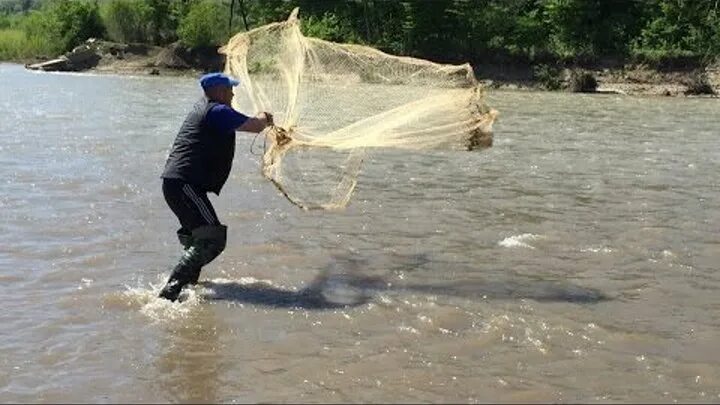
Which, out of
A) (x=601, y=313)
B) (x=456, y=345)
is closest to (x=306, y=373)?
(x=456, y=345)

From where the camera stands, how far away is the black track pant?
6.60 m

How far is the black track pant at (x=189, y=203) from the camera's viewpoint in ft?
21.7

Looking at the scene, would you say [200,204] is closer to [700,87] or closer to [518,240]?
[518,240]

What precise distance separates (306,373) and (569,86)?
129 ft

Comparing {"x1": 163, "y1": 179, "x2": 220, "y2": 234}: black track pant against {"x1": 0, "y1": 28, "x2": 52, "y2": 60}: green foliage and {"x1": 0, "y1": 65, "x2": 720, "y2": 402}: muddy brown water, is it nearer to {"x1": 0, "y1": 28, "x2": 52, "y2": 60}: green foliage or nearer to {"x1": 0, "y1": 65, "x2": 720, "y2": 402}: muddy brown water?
{"x1": 0, "y1": 65, "x2": 720, "y2": 402}: muddy brown water

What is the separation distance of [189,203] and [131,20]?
63.6 m

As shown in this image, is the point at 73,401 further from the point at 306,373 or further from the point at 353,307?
the point at 353,307

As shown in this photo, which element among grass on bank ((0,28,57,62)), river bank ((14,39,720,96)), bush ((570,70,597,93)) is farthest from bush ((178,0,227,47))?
bush ((570,70,597,93))

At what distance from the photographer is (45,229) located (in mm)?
8758

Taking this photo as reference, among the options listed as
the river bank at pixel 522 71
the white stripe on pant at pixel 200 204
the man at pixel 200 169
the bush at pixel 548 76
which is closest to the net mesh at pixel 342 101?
the man at pixel 200 169

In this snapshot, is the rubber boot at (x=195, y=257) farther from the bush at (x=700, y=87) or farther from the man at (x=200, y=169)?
the bush at (x=700, y=87)

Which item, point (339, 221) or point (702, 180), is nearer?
point (339, 221)

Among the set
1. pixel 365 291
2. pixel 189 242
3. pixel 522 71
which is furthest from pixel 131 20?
pixel 365 291

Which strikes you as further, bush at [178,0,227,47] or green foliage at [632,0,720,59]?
bush at [178,0,227,47]
